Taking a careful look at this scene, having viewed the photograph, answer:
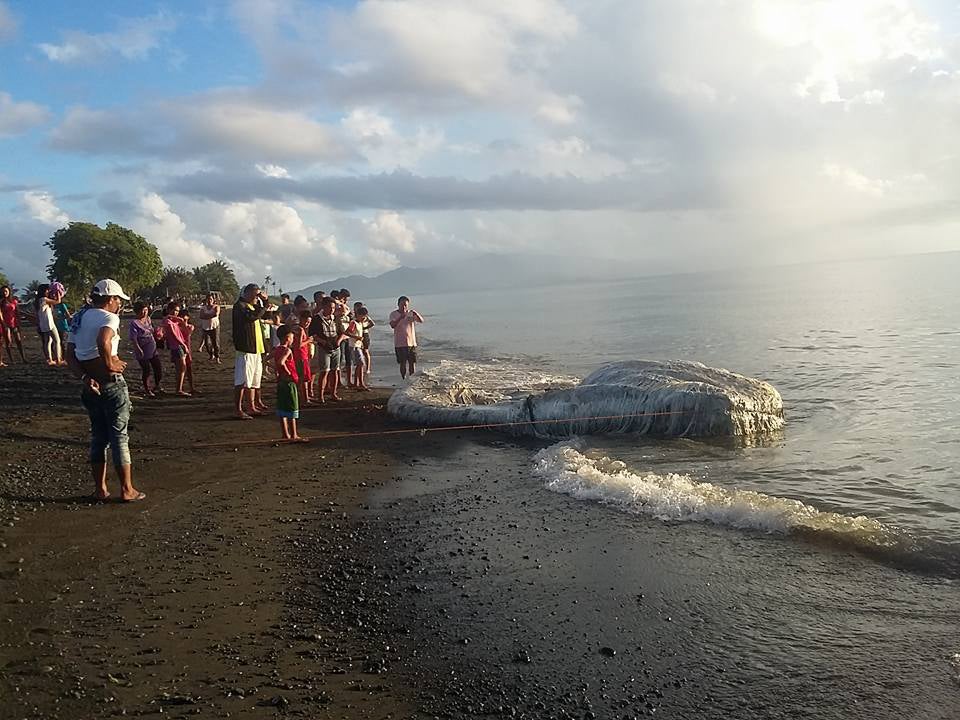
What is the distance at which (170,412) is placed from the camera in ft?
39.5

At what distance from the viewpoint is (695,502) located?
645 centimetres

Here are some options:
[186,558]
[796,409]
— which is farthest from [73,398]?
[796,409]

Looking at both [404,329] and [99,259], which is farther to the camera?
[99,259]

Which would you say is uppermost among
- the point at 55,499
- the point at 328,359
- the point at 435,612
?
the point at 328,359

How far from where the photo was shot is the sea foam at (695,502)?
581 cm

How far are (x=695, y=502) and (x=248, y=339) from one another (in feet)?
24.5

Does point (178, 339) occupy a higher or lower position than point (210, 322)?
lower

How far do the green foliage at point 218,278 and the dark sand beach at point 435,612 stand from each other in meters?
64.1

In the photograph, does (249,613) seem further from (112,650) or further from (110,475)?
(110,475)

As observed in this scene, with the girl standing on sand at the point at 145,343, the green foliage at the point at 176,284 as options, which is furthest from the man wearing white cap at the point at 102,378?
the green foliage at the point at 176,284

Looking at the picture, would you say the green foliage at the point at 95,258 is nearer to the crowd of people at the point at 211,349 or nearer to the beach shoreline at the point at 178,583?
the crowd of people at the point at 211,349

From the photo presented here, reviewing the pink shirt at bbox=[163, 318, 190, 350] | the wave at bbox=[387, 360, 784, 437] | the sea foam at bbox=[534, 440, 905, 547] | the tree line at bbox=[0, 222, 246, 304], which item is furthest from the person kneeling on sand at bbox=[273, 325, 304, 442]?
the tree line at bbox=[0, 222, 246, 304]

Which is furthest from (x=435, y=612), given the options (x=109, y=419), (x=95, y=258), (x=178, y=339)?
(x=95, y=258)

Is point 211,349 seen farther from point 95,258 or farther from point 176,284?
point 176,284
